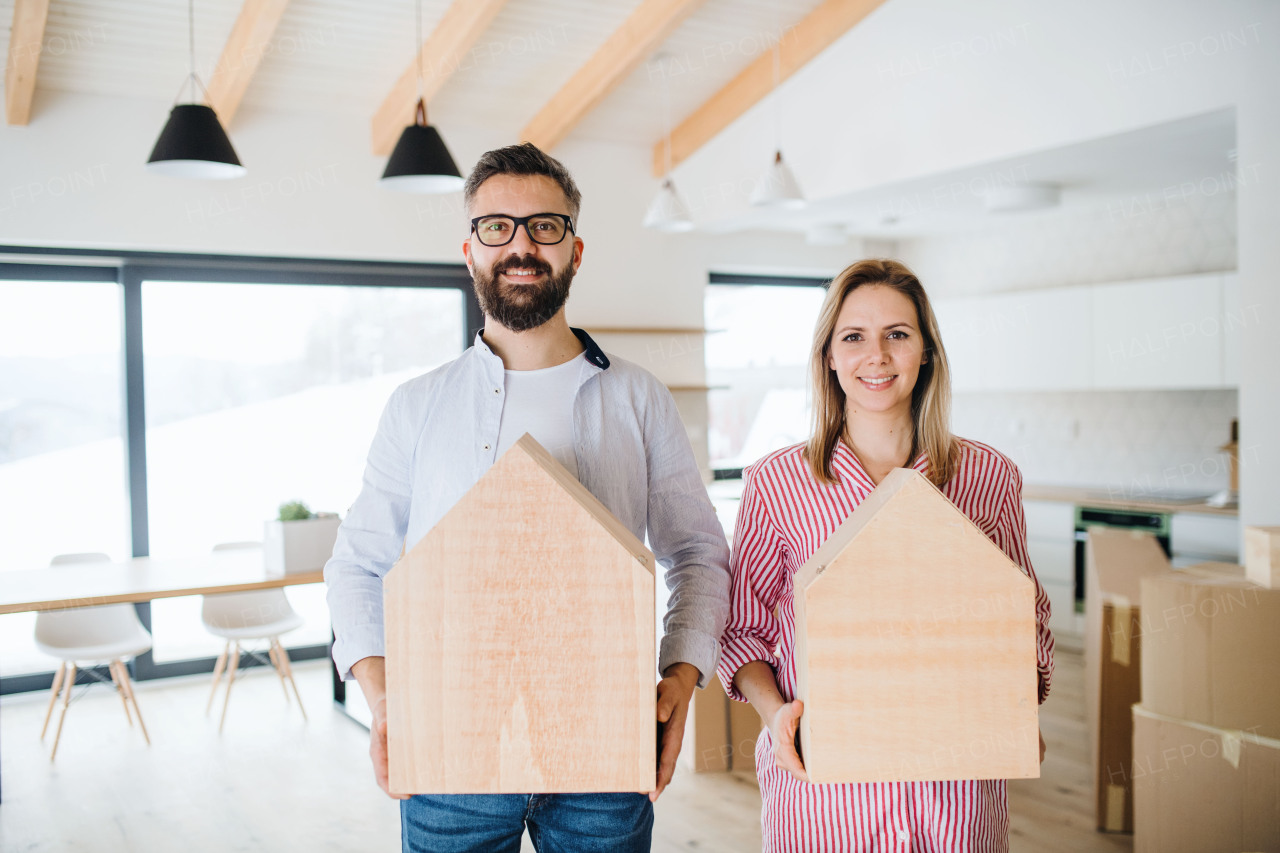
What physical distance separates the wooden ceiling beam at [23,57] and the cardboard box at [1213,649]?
13.4 feet

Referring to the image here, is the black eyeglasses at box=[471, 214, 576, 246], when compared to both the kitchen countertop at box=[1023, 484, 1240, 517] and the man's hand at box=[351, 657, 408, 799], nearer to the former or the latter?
the man's hand at box=[351, 657, 408, 799]

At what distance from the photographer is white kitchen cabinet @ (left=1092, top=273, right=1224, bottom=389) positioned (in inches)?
185

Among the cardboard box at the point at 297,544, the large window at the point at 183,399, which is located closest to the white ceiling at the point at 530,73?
the large window at the point at 183,399

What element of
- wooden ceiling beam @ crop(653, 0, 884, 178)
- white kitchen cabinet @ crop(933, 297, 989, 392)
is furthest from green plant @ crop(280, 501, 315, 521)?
white kitchen cabinet @ crop(933, 297, 989, 392)

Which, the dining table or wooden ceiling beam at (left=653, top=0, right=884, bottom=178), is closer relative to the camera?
the dining table

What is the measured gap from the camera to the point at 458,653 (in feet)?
3.09

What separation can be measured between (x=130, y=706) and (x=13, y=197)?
2.27m

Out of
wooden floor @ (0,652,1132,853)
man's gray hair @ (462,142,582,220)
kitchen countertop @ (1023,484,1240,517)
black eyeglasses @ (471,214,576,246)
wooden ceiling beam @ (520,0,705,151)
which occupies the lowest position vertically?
wooden floor @ (0,652,1132,853)

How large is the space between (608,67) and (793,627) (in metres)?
3.94

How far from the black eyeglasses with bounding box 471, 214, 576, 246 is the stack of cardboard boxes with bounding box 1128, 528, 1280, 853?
1714 millimetres

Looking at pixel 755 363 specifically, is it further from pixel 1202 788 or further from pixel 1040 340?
pixel 1202 788

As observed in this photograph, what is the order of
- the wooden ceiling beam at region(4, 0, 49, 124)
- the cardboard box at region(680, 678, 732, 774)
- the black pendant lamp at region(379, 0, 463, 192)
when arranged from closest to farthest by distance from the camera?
the black pendant lamp at region(379, 0, 463, 192) → the cardboard box at region(680, 678, 732, 774) → the wooden ceiling beam at region(4, 0, 49, 124)

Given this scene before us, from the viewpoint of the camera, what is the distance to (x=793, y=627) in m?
1.22

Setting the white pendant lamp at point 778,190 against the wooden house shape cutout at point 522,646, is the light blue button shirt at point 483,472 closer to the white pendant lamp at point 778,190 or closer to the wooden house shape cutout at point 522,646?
the wooden house shape cutout at point 522,646
